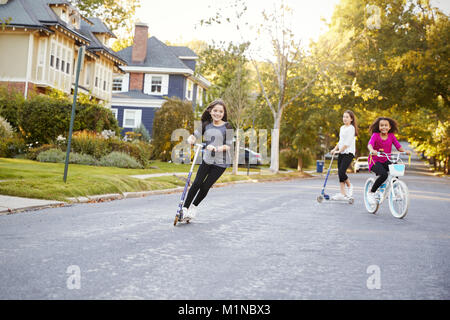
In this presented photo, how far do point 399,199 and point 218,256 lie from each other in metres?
5.78

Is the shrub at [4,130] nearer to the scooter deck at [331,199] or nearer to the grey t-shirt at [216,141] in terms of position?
the scooter deck at [331,199]

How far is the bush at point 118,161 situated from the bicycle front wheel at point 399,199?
13.7 m

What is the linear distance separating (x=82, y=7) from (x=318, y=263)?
154 feet

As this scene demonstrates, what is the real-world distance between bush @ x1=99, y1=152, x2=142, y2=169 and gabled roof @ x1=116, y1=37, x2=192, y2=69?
25.8 metres

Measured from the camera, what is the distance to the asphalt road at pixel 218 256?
4891mm

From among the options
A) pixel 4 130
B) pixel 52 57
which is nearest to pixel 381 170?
pixel 4 130

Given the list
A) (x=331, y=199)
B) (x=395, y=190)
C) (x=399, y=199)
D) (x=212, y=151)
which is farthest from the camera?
(x=331, y=199)

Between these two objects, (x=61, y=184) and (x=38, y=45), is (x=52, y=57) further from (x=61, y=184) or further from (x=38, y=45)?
(x=61, y=184)

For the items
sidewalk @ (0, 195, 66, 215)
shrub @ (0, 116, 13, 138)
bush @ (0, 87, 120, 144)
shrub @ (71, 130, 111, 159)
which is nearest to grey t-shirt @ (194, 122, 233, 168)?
sidewalk @ (0, 195, 66, 215)

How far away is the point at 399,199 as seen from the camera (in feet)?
36.2

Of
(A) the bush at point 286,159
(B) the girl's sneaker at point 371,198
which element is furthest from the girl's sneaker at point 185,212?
(A) the bush at point 286,159

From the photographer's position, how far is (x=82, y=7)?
49.0m

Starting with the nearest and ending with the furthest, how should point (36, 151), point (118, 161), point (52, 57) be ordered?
point (36, 151) → point (118, 161) → point (52, 57)

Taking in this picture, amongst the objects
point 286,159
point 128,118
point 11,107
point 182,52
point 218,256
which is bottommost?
point 218,256
